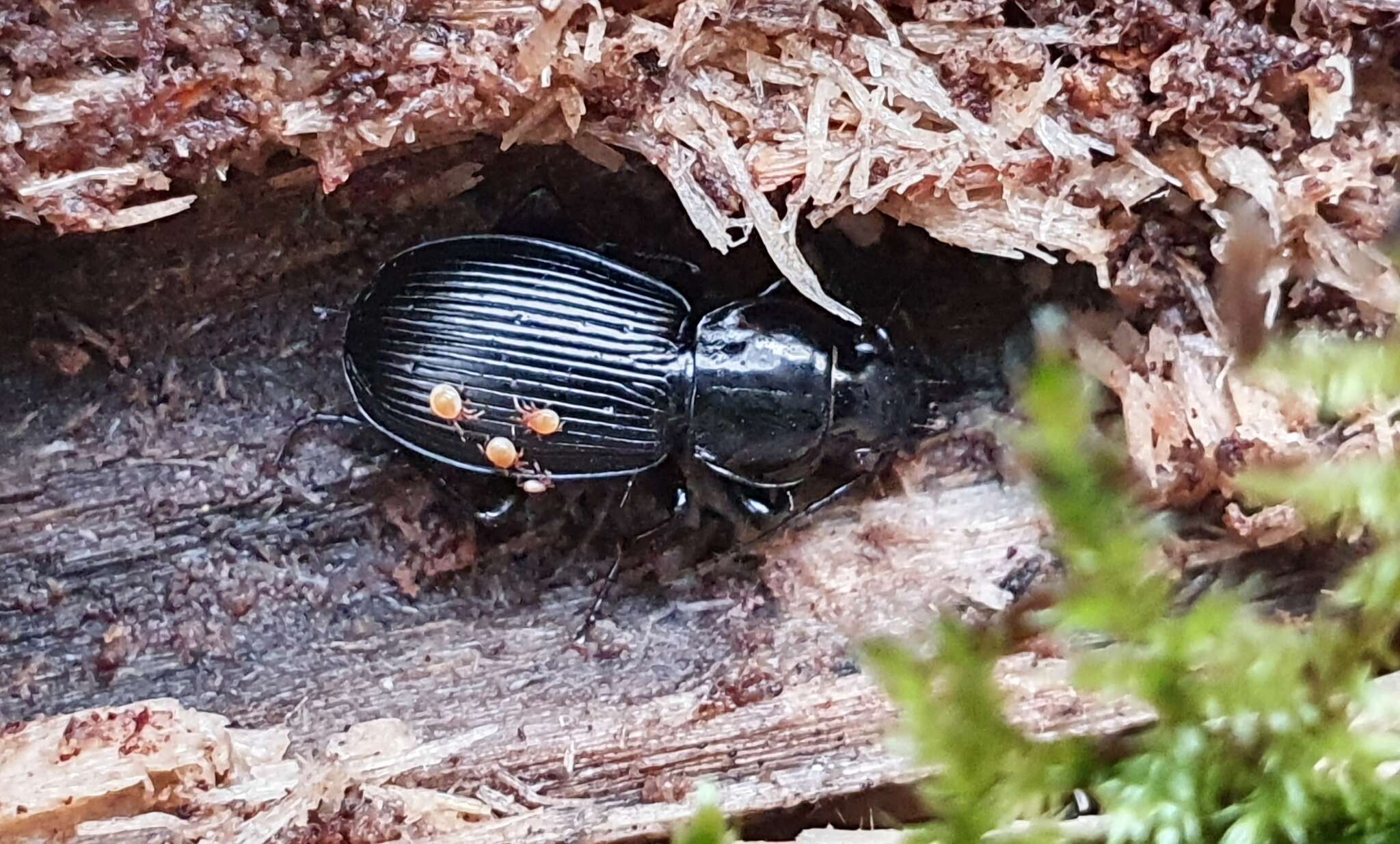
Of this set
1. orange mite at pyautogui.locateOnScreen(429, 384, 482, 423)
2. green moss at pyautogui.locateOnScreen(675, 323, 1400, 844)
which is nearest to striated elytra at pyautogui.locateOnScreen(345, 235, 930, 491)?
orange mite at pyautogui.locateOnScreen(429, 384, 482, 423)

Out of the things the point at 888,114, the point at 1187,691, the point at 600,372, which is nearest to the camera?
the point at 1187,691

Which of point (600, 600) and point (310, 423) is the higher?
point (310, 423)

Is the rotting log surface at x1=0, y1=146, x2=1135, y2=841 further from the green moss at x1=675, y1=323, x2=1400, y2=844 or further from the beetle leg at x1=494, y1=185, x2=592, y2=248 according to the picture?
the green moss at x1=675, y1=323, x2=1400, y2=844

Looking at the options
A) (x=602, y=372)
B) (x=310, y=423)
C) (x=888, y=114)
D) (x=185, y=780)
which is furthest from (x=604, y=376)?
(x=185, y=780)

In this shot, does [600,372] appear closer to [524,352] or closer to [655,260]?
[524,352]

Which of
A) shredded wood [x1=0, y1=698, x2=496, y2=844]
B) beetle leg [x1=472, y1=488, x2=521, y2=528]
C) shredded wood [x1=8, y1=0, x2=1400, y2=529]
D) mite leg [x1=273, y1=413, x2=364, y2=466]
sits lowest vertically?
shredded wood [x1=0, y1=698, x2=496, y2=844]

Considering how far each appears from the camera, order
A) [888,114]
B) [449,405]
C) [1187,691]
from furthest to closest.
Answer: [449,405]
[888,114]
[1187,691]

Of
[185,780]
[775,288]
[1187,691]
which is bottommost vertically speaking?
[185,780]

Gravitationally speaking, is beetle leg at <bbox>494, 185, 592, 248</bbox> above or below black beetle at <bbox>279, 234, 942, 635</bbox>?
above
